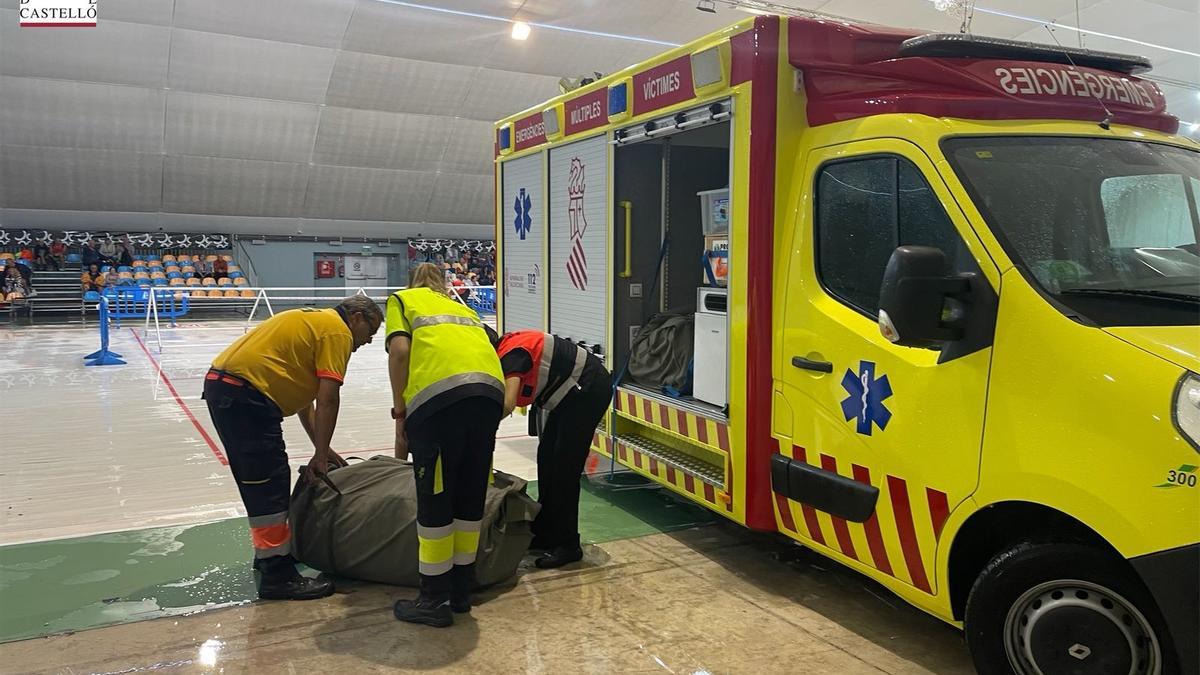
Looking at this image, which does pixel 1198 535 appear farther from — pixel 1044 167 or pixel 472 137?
pixel 472 137

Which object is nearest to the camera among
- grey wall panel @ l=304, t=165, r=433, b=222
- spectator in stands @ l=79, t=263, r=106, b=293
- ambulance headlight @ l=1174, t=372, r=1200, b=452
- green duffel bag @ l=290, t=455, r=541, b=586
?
ambulance headlight @ l=1174, t=372, r=1200, b=452

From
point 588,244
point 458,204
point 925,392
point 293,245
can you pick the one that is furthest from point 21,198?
point 925,392

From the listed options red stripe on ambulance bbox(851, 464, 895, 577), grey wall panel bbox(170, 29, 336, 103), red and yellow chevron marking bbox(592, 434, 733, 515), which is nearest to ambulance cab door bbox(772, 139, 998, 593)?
red stripe on ambulance bbox(851, 464, 895, 577)

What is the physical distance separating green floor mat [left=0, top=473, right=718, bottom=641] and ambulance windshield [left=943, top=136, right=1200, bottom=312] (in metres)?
2.89

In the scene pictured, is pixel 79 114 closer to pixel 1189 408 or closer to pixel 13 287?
pixel 13 287

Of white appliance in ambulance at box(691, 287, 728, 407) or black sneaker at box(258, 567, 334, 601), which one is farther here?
white appliance in ambulance at box(691, 287, 728, 407)

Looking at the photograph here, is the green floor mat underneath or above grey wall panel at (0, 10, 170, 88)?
underneath

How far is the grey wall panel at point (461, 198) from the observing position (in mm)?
24922

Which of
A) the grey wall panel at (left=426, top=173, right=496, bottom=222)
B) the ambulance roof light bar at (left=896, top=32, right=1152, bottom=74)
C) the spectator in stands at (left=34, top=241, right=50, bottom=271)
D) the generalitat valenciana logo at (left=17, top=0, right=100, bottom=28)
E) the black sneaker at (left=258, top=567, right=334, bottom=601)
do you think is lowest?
the black sneaker at (left=258, top=567, right=334, bottom=601)

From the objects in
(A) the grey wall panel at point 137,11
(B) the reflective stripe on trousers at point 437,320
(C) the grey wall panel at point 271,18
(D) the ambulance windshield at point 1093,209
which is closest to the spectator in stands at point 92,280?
(A) the grey wall panel at point 137,11

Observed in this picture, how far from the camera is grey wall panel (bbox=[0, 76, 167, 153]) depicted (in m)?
18.8

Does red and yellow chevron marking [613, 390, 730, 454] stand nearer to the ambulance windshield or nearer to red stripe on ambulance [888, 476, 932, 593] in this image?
red stripe on ambulance [888, 476, 932, 593]

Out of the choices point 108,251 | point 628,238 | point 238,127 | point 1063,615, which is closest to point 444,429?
point 628,238

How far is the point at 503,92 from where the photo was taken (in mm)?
21750
